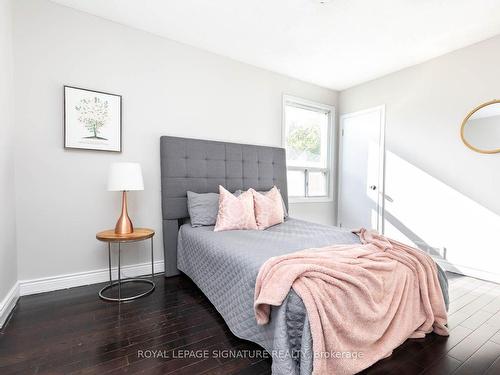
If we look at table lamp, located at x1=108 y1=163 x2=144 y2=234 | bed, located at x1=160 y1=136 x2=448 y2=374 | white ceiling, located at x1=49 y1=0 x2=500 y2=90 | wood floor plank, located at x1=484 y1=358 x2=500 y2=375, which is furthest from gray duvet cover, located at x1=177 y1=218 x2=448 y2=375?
white ceiling, located at x1=49 y1=0 x2=500 y2=90

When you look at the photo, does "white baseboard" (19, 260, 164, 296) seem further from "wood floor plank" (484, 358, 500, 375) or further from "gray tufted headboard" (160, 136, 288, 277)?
"wood floor plank" (484, 358, 500, 375)

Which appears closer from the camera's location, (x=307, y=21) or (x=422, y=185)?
(x=307, y=21)

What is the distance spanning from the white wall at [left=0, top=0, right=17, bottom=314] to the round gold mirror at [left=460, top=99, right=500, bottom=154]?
440 cm

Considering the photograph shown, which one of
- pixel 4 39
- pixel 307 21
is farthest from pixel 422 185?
pixel 4 39

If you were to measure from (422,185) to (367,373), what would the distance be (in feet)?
9.05

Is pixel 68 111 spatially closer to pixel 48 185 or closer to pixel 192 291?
pixel 48 185

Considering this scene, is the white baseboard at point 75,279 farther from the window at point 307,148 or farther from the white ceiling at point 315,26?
the white ceiling at point 315,26

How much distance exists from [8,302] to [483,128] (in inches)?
186

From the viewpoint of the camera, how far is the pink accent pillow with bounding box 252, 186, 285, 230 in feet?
8.95

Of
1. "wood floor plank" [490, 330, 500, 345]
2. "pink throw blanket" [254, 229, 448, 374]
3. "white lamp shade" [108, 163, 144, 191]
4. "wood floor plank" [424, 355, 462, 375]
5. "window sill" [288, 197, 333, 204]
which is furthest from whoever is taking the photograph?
"window sill" [288, 197, 333, 204]

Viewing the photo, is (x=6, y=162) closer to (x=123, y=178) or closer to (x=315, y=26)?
(x=123, y=178)

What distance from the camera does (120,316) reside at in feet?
6.54

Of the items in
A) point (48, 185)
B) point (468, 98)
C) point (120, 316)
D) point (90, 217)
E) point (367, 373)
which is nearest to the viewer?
point (367, 373)

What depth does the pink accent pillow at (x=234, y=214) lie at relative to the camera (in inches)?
100
